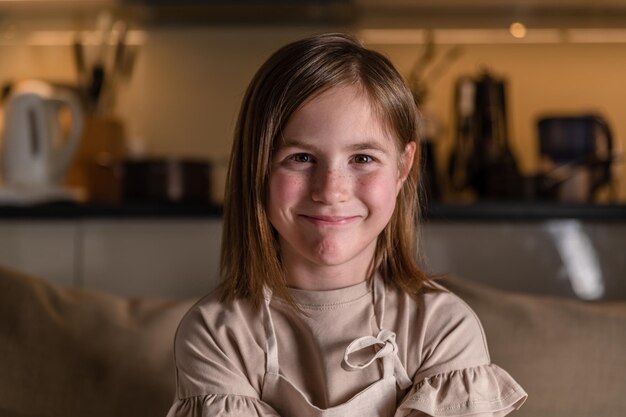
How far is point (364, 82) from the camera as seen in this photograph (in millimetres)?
1206

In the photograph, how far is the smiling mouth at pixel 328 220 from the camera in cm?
118

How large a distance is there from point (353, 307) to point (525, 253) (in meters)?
0.86

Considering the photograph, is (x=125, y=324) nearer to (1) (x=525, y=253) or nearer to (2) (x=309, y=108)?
(2) (x=309, y=108)

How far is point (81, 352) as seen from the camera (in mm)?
1523

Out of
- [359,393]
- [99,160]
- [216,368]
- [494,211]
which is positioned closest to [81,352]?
[216,368]

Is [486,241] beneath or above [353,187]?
beneath

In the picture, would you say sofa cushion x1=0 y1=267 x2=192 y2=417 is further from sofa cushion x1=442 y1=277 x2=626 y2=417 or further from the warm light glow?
the warm light glow

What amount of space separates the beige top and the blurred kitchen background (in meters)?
0.79

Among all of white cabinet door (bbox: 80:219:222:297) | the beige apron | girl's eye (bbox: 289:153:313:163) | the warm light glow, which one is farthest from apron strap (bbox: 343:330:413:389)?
the warm light glow

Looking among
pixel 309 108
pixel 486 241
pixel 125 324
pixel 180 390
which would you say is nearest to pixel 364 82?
pixel 309 108

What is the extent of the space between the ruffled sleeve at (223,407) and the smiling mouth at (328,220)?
0.22 m

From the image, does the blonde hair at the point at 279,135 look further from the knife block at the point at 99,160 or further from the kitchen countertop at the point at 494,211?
the knife block at the point at 99,160

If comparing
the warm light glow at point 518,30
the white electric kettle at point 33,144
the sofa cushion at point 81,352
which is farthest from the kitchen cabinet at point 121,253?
the warm light glow at point 518,30

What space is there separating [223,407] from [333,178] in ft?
0.94
